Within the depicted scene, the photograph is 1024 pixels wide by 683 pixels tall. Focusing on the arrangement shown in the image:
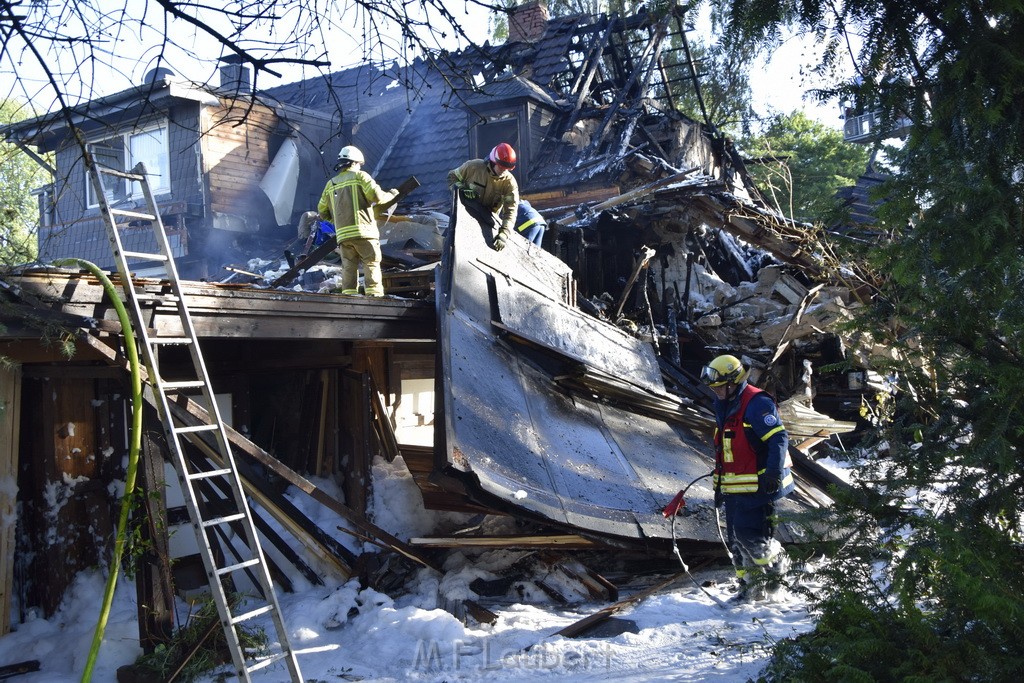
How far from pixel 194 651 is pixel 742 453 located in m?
3.73

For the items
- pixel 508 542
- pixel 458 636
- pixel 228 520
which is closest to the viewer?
pixel 228 520

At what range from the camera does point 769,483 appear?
227 inches

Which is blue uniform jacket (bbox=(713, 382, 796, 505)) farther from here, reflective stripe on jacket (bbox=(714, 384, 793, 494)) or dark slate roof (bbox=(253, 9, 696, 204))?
dark slate roof (bbox=(253, 9, 696, 204))

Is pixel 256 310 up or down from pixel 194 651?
up

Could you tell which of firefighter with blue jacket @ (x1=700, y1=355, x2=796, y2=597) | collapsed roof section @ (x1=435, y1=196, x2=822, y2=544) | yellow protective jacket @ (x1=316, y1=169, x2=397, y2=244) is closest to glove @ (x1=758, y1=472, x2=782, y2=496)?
firefighter with blue jacket @ (x1=700, y1=355, x2=796, y2=597)

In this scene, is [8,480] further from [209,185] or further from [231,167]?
[231,167]

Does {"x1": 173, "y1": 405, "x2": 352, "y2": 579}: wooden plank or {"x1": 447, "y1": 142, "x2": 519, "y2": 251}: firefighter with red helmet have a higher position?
{"x1": 447, "y1": 142, "x2": 519, "y2": 251}: firefighter with red helmet

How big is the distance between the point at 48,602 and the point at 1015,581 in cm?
571

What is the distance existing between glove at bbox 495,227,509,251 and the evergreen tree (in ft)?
12.1

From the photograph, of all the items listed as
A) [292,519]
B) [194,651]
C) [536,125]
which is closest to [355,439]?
[292,519]

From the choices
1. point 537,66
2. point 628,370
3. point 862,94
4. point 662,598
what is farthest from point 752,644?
point 537,66

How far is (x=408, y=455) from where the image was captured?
743 centimetres

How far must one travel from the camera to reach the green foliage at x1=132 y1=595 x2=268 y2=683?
5066 mm

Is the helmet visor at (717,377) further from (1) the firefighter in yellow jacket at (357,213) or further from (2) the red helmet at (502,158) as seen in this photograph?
(1) the firefighter in yellow jacket at (357,213)
